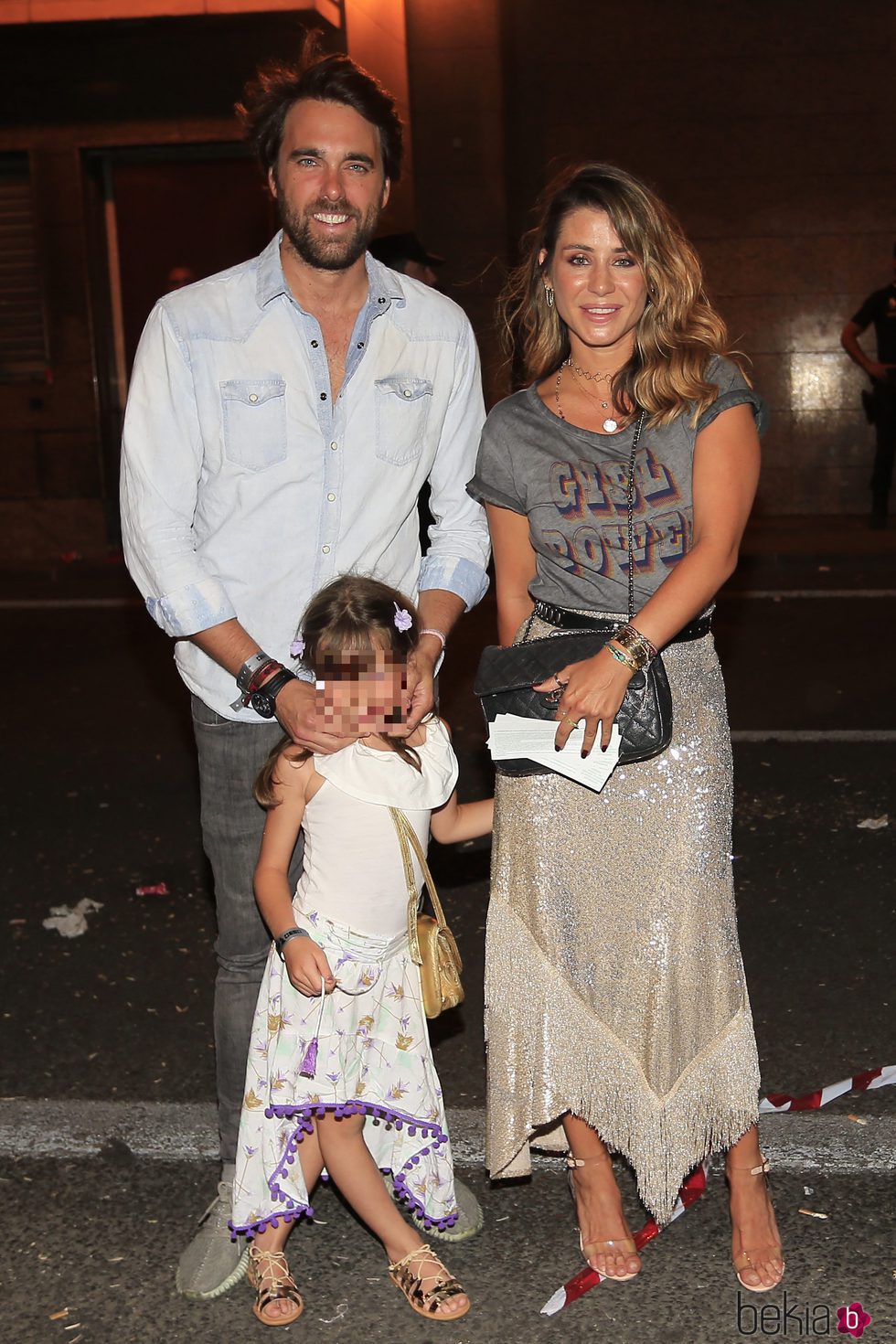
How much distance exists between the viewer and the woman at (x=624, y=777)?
3.22 meters

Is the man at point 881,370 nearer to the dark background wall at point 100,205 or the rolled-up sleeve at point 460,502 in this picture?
the dark background wall at point 100,205

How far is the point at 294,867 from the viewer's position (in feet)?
11.4

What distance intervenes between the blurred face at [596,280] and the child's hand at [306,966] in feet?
4.55

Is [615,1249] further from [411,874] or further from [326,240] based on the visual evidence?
[326,240]

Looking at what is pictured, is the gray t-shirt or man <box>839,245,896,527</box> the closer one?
the gray t-shirt

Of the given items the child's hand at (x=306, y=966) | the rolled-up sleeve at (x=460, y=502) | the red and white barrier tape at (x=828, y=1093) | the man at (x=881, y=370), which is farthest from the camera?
A: the man at (x=881, y=370)

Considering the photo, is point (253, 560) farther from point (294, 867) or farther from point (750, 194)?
point (750, 194)

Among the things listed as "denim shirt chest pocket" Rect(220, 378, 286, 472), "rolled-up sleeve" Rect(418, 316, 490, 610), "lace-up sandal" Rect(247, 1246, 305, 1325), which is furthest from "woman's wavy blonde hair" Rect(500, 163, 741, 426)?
"lace-up sandal" Rect(247, 1246, 305, 1325)

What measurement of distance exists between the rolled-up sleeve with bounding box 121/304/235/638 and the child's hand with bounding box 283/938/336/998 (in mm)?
689

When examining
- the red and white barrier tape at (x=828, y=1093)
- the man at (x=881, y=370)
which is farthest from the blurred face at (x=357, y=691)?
the man at (x=881, y=370)

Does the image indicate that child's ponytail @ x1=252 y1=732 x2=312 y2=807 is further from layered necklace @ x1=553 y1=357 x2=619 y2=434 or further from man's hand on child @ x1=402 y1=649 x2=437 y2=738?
layered necklace @ x1=553 y1=357 x2=619 y2=434

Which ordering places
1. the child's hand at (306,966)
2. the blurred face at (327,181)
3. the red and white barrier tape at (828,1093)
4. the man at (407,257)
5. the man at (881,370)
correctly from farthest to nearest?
the man at (881,370)
the man at (407,257)
the red and white barrier tape at (828,1093)
the blurred face at (327,181)
the child's hand at (306,966)

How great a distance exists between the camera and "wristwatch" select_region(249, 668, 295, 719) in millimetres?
3166

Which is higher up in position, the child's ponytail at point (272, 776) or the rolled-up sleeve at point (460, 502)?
the rolled-up sleeve at point (460, 502)
